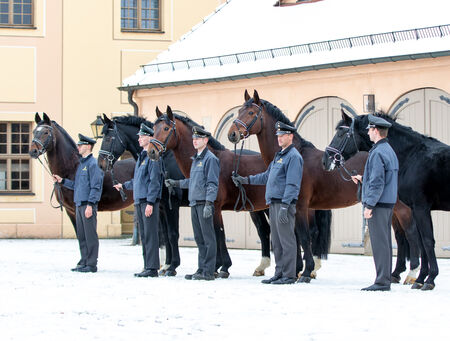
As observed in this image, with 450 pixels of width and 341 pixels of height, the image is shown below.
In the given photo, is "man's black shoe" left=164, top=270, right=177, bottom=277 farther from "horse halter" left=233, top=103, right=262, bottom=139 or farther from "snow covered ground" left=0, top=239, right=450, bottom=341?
"horse halter" left=233, top=103, right=262, bottom=139

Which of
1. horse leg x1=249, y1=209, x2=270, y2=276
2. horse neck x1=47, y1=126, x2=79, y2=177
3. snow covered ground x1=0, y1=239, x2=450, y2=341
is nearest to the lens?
snow covered ground x1=0, y1=239, x2=450, y2=341

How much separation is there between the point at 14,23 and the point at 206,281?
605 inches

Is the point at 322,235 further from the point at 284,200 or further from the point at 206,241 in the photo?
the point at 284,200

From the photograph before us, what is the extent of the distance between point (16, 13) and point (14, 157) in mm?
3652

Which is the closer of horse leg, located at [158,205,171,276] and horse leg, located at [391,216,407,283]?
horse leg, located at [391,216,407,283]

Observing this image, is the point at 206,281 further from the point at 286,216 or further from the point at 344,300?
the point at 344,300

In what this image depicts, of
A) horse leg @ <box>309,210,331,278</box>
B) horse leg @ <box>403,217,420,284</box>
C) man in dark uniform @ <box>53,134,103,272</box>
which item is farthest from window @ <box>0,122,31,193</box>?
horse leg @ <box>403,217,420,284</box>

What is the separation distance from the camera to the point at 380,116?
37.3ft

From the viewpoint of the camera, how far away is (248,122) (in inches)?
478

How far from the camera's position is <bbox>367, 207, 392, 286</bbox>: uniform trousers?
416 inches

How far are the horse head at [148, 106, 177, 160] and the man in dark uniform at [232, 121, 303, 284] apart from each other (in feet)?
4.69

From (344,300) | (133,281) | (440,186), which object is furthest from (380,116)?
(133,281)

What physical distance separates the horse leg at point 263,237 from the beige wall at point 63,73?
1219 cm

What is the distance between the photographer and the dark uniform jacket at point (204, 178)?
1217 cm
